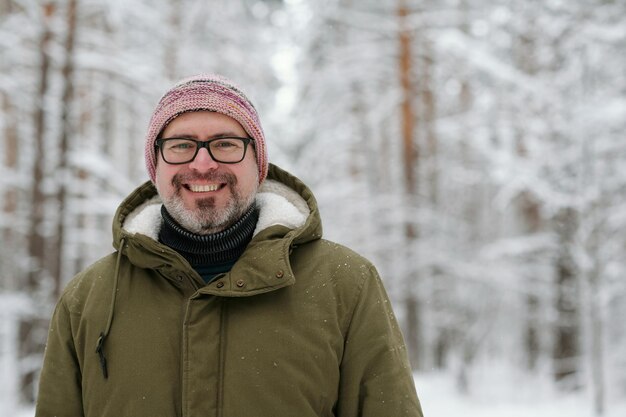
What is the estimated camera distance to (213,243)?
228 centimetres

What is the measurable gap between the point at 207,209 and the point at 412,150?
12.1 metres

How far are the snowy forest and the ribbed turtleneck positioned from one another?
2866 millimetres

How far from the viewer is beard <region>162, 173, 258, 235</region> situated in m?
2.27

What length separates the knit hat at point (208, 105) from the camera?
229 cm

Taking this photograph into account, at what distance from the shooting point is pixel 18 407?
8867 millimetres

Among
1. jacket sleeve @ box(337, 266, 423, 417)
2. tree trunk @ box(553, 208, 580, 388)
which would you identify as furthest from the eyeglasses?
tree trunk @ box(553, 208, 580, 388)

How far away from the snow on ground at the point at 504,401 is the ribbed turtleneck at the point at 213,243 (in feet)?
25.1

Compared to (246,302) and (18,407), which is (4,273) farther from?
(246,302)

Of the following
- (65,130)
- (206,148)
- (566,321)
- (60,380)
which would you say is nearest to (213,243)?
(206,148)

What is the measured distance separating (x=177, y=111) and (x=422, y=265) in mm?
12626

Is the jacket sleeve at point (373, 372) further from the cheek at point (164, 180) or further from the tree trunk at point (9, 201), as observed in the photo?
the tree trunk at point (9, 201)

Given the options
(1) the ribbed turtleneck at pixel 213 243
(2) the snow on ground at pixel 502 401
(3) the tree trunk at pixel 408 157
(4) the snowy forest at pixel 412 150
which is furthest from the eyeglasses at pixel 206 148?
(3) the tree trunk at pixel 408 157

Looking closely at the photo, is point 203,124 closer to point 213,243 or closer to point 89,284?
point 213,243

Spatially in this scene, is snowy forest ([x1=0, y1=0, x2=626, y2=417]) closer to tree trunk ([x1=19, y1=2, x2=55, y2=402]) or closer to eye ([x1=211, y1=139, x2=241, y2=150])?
tree trunk ([x1=19, y1=2, x2=55, y2=402])
